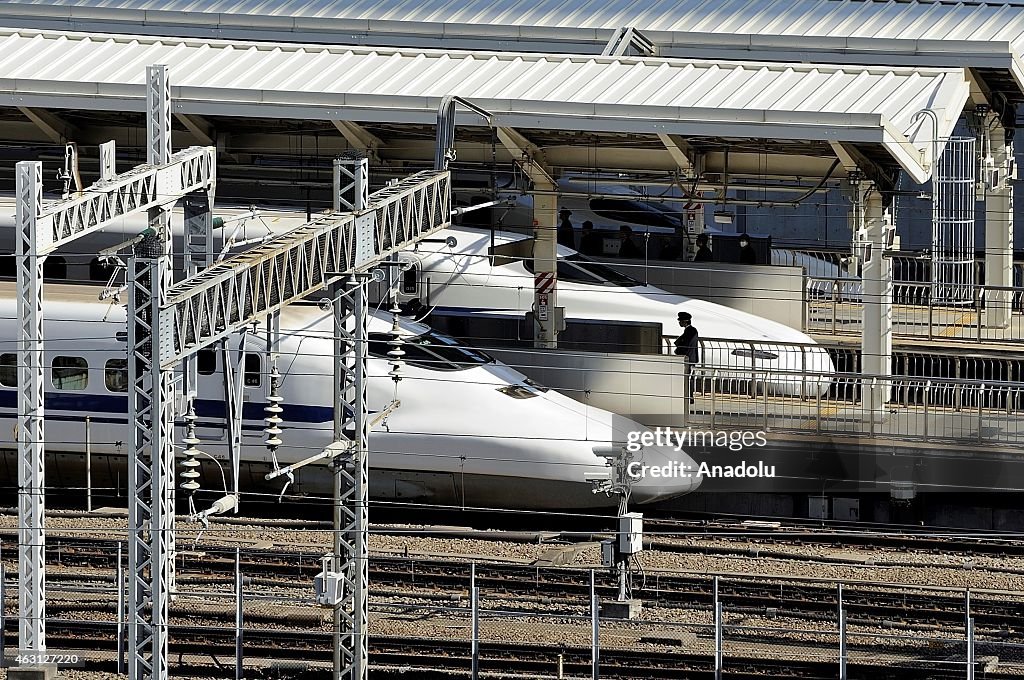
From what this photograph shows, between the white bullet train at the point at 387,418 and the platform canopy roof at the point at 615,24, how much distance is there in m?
8.45

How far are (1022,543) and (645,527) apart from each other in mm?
3931

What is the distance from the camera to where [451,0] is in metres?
32.8

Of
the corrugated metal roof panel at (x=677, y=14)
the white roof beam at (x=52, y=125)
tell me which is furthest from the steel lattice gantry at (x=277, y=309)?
the corrugated metal roof panel at (x=677, y=14)

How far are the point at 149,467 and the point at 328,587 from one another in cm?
177

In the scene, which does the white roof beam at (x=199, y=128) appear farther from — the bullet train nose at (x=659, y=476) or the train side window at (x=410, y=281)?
the bullet train nose at (x=659, y=476)

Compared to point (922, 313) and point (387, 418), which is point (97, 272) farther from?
point (922, 313)

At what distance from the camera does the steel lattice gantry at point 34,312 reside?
15.9 metres

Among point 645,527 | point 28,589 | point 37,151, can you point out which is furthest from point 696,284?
point 28,589

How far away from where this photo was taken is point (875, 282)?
23.9 meters

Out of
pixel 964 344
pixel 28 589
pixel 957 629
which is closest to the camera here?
pixel 28 589

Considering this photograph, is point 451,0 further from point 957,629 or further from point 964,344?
point 957,629

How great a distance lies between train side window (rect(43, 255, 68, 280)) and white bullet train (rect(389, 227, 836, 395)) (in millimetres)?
4176

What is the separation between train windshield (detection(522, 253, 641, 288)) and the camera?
26438 mm

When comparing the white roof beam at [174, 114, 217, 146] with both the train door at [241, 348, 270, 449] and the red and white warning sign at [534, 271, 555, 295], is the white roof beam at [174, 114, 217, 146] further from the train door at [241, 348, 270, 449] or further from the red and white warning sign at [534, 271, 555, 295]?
the red and white warning sign at [534, 271, 555, 295]
